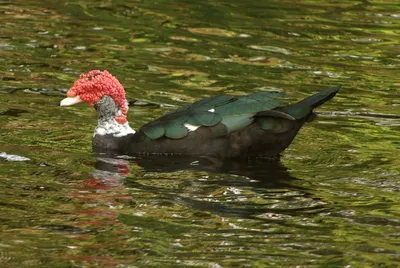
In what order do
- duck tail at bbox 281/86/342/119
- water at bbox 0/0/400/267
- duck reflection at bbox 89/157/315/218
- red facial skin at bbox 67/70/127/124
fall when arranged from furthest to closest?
red facial skin at bbox 67/70/127/124
duck tail at bbox 281/86/342/119
duck reflection at bbox 89/157/315/218
water at bbox 0/0/400/267

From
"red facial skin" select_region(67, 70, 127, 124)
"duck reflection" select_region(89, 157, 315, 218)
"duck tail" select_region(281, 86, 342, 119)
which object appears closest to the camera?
"duck reflection" select_region(89, 157, 315, 218)

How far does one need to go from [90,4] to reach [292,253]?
10.3 m

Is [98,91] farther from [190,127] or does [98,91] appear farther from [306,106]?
[306,106]

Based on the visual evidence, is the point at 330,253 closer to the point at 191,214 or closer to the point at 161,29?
the point at 191,214

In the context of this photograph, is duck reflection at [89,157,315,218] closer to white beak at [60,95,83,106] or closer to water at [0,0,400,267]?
water at [0,0,400,267]

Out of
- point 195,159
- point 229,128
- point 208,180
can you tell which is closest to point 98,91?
point 195,159

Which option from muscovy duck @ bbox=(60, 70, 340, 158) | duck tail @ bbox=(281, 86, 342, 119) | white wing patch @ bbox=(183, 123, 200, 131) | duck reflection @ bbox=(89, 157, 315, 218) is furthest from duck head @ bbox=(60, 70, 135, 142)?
duck tail @ bbox=(281, 86, 342, 119)

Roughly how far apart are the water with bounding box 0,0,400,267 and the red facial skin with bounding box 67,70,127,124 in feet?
1.52

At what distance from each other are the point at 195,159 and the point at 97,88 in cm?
127

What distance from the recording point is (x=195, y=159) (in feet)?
33.9

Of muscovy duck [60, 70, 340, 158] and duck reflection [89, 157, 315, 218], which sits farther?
muscovy duck [60, 70, 340, 158]

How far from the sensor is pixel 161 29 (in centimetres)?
1580

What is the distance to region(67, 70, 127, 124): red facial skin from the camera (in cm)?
1083

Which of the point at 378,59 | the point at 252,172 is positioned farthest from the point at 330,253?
the point at 378,59
